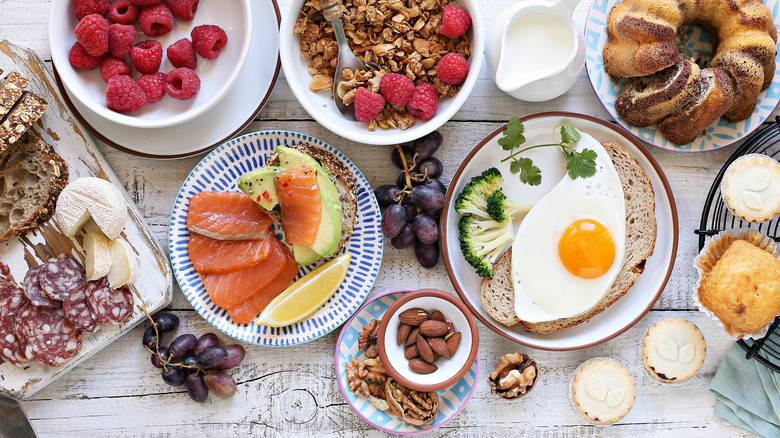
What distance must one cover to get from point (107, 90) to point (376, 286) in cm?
114

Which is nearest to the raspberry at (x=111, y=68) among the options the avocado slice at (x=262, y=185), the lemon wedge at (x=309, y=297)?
the avocado slice at (x=262, y=185)

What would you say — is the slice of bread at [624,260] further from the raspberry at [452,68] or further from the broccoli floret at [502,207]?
the raspberry at [452,68]

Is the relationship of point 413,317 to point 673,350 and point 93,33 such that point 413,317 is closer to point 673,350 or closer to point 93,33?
point 673,350

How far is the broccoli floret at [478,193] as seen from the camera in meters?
1.88

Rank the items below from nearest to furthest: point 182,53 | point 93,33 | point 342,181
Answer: point 93,33
point 182,53
point 342,181

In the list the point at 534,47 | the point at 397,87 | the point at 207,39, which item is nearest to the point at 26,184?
the point at 207,39

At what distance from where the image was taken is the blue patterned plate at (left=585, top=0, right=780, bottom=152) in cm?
187

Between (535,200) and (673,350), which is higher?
(535,200)

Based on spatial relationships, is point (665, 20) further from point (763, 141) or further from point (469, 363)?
point (469, 363)

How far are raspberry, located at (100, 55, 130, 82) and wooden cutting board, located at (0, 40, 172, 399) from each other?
0.79ft

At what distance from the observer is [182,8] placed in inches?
69.5

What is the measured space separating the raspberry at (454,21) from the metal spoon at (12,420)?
200 cm

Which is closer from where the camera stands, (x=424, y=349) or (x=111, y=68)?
(x=111, y=68)

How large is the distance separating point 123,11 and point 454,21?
3.59 ft
